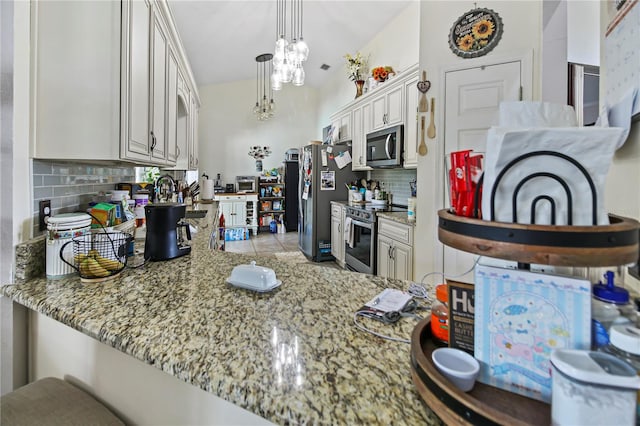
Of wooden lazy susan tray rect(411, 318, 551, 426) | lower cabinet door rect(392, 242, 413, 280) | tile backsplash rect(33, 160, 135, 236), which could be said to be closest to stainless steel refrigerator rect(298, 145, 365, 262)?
lower cabinet door rect(392, 242, 413, 280)

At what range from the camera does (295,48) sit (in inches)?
124

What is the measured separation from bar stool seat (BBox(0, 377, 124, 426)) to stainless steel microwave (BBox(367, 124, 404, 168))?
118 inches

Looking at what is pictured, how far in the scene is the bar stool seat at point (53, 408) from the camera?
0.87 m

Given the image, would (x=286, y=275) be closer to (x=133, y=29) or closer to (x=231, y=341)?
(x=231, y=341)

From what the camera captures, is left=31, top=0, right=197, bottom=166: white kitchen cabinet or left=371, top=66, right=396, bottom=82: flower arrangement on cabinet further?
left=371, top=66, right=396, bottom=82: flower arrangement on cabinet

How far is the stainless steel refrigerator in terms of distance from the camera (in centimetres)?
447

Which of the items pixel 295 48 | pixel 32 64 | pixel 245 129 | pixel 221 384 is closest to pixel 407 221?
pixel 295 48

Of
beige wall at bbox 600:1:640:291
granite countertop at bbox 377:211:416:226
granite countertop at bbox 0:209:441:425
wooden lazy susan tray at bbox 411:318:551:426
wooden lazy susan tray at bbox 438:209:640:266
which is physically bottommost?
granite countertop at bbox 0:209:441:425

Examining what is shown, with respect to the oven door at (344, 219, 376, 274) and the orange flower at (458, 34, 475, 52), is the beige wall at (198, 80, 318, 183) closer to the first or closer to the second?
the oven door at (344, 219, 376, 274)

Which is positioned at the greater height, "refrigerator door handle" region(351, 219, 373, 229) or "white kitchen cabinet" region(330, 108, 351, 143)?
"white kitchen cabinet" region(330, 108, 351, 143)

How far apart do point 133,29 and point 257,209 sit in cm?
511

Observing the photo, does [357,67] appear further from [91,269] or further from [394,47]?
[91,269]

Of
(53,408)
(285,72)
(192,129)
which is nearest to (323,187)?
(285,72)

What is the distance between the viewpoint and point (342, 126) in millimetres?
4836
